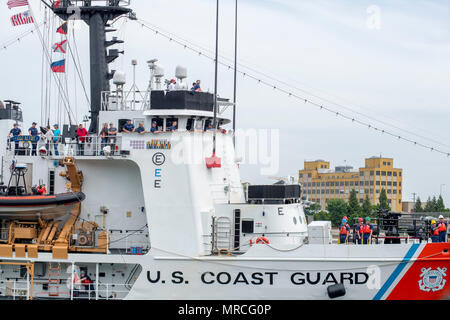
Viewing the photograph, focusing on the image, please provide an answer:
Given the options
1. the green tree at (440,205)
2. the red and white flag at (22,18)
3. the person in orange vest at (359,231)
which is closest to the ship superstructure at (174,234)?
the person in orange vest at (359,231)

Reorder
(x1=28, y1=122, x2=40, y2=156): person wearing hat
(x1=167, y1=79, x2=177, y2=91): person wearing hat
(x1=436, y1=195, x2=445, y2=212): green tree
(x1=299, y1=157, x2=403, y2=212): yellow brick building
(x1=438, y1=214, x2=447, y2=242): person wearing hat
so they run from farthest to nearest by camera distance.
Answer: (x1=299, y1=157, x2=403, y2=212): yellow brick building, (x1=436, y1=195, x2=445, y2=212): green tree, (x1=28, y1=122, x2=40, y2=156): person wearing hat, (x1=167, y1=79, x2=177, y2=91): person wearing hat, (x1=438, y1=214, x2=447, y2=242): person wearing hat

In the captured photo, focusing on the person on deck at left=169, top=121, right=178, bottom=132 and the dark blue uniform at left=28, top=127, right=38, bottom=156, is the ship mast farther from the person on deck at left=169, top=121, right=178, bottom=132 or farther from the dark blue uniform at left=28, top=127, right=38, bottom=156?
the person on deck at left=169, top=121, right=178, bottom=132

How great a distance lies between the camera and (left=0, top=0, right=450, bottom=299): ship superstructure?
16344 mm

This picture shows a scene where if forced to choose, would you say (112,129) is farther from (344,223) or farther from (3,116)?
(344,223)

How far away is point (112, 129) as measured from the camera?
711 inches

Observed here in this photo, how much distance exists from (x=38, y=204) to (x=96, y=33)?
5998 mm

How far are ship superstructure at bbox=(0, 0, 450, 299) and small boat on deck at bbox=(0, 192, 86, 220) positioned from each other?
11.0 inches

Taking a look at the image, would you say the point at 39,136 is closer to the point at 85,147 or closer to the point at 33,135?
the point at 33,135

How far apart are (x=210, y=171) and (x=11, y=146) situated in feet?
20.4

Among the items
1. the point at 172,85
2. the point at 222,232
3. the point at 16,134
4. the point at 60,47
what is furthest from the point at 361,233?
the point at 60,47

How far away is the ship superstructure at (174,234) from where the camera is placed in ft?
53.6

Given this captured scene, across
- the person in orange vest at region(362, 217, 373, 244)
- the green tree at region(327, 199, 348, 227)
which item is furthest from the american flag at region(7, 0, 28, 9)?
the green tree at region(327, 199, 348, 227)

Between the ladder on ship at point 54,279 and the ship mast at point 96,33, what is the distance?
4.44 m
